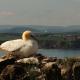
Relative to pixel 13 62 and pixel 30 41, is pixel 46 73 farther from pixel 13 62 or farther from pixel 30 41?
pixel 30 41

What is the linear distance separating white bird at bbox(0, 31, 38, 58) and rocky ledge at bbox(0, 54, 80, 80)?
636 mm

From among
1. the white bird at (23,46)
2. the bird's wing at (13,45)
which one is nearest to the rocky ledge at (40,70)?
the white bird at (23,46)

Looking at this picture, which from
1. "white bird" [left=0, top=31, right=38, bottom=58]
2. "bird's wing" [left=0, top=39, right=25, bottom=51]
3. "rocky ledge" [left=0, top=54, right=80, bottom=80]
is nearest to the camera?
"rocky ledge" [left=0, top=54, right=80, bottom=80]

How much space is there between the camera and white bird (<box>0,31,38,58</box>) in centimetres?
714

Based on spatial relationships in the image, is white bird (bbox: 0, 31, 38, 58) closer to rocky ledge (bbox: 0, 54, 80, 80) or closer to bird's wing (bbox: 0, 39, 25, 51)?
bird's wing (bbox: 0, 39, 25, 51)

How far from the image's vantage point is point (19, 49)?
23.8 ft

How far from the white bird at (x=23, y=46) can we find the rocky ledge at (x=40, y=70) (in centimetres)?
64

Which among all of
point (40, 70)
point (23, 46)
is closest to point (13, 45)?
point (23, 46)

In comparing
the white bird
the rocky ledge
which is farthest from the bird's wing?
the rocky ledge

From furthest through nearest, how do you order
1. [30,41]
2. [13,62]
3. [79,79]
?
[30,41] → [13,62] → [79,79]

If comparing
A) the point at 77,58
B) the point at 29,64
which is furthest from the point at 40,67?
A: the point at 77,58

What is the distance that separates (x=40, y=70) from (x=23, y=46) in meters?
0.99

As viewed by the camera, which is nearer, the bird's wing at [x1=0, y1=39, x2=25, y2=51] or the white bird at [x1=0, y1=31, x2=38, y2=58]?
the white bird at [x1=0, y1=31, x2=38, y2=58]

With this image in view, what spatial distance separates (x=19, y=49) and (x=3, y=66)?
0.86 m
